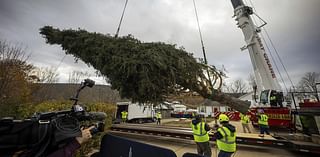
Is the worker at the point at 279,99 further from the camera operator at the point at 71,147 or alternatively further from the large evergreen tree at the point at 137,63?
the camera operator at the point at 71,147

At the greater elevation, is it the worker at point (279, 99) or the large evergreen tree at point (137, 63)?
the large evergreen tree at point (137, 63)

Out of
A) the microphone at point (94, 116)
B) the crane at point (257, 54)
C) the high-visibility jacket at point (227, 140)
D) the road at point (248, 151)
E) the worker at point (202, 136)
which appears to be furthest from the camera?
the crane at point (257, 54)

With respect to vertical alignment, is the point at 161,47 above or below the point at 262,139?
above

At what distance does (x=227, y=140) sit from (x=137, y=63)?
3.03 meters

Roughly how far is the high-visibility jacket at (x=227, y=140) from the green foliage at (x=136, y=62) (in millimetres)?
1174

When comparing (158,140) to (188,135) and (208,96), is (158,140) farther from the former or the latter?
(208,96)

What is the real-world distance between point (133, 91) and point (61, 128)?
6.42 ft

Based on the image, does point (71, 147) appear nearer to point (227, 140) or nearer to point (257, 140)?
point (227, 140)

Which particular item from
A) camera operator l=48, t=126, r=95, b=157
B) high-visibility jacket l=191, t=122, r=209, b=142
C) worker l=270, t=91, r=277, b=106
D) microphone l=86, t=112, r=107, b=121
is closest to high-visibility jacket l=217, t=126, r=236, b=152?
high-visibility jacket l=191, t=122, r=209, b=142

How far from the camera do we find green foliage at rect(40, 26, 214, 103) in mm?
2867

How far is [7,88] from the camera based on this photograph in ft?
23.3

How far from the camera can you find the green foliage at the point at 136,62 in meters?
2.87

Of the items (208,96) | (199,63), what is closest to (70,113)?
(199,63)

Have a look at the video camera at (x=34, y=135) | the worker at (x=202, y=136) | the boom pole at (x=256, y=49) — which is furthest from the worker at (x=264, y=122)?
the video camera at (x=34, y=135)
